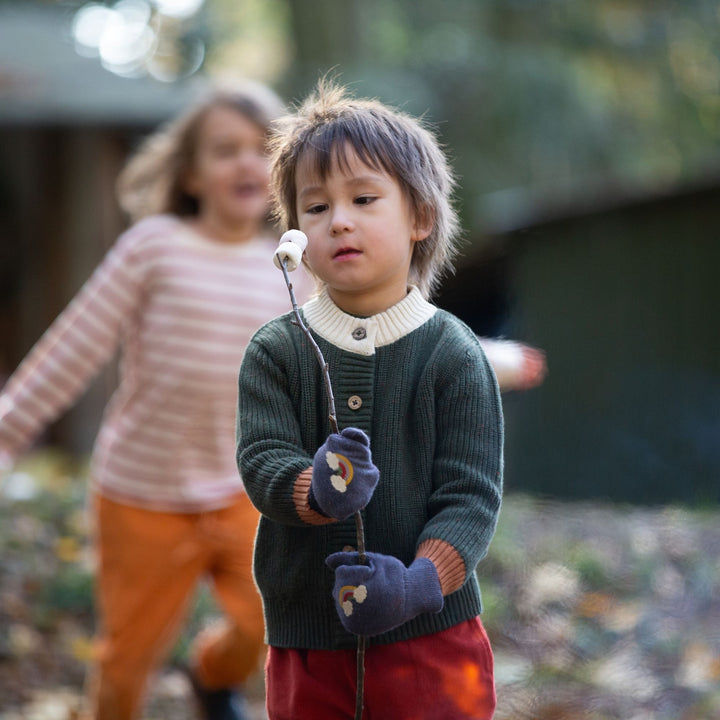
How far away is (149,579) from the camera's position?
3.21 m

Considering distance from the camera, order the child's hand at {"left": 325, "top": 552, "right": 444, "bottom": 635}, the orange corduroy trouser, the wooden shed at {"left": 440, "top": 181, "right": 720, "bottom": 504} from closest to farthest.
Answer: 1. the child's hand at {"left": 325, "top": 552, "right": 444, "bottom": 635}
2. the orange corduroy trouser
3. the wooden shed at {"left": 440, "top": 181, "right": 720, "bottom": 504}

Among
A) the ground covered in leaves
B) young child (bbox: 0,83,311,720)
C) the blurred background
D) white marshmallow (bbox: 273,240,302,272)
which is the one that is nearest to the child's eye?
white marshmallow (bbox: 273,240,302,272)

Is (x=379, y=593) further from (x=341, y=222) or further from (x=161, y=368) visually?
(x=161, y=368)

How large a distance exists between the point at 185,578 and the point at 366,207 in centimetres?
179

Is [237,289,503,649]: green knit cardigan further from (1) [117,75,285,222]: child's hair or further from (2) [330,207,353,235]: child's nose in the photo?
(1) [117,75,285,222]: child's hair

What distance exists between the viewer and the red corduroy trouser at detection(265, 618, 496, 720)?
1.80 metres

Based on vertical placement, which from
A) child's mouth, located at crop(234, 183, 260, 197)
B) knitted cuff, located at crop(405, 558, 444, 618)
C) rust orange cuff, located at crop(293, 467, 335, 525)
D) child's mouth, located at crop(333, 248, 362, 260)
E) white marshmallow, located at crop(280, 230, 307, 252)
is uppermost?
white marshmallow, located at crop(280, 230, 307, 252)

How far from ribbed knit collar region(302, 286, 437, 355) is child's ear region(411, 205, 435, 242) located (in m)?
0.10

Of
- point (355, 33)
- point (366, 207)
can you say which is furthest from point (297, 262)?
point (355, 33)

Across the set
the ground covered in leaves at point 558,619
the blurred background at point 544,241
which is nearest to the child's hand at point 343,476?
the blurred background at point 544,241

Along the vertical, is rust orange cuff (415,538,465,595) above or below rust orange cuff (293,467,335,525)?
below

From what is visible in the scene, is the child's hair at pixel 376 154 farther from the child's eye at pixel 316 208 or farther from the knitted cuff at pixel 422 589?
the knitted cuff at pixel 422 589

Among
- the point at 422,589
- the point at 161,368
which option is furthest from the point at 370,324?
the point at 161,368

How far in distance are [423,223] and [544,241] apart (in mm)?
6680
